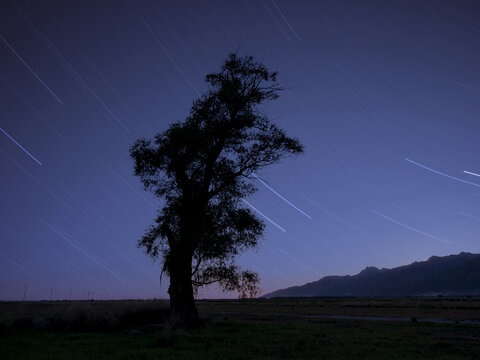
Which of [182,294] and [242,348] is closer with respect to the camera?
A: [242,348]

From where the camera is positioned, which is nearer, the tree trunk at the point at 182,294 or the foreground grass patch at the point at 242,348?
the foreground grass patch at the point at 242,348

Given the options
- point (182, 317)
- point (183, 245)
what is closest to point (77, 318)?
point (182, 317)

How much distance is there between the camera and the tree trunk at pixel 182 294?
25.1 metres

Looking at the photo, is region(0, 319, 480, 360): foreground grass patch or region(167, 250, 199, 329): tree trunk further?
region(167, 250, 199, 329): tree trunk

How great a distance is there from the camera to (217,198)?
89.2 ft

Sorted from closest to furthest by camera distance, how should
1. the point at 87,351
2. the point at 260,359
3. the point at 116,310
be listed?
the point at 260,359, the point at 87,351, the point at 116,310

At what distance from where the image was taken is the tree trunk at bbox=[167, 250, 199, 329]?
990 inches

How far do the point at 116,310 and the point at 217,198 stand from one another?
14.2m

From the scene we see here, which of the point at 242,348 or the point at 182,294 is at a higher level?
the point at 182,294

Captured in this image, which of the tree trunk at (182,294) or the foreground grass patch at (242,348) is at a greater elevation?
the tree trunk at (182,294)

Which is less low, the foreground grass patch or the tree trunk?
the tree trunk

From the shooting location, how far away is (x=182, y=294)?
999 inches

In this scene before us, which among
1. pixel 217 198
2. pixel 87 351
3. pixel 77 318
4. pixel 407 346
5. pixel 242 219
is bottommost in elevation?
pixel 407 346

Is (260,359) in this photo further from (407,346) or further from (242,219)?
(242,219)
